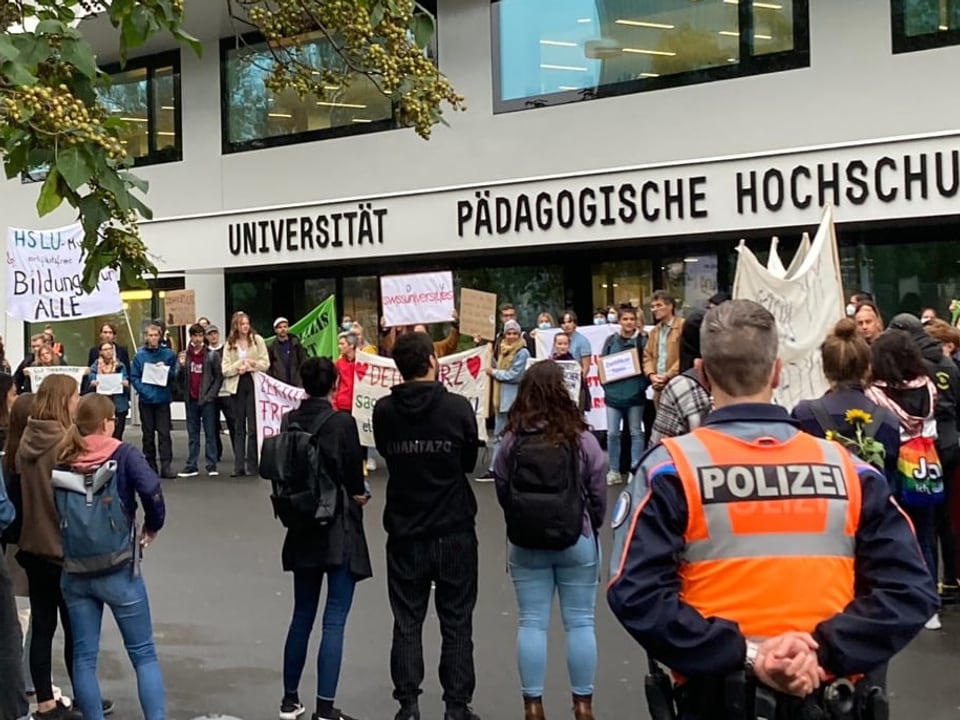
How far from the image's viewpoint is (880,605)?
2621 millimetres

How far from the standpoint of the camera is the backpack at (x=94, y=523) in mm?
5109

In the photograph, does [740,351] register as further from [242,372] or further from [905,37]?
[905,37]

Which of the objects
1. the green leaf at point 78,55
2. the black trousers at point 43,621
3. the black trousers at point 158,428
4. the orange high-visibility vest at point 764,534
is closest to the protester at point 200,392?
the black trousers at point 158,428

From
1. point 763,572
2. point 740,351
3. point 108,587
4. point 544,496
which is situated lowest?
point 108,587

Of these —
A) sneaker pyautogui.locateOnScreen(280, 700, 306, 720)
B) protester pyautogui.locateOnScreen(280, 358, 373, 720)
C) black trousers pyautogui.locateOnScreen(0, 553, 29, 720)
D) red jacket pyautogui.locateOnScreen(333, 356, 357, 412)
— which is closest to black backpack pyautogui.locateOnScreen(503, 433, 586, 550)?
protester pyautogui.locateOnScreen(280, 358, 373, 720)

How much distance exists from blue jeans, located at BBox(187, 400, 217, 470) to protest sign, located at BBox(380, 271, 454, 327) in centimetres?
257

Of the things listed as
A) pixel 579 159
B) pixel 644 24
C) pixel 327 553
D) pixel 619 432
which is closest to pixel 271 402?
pixel 619 432

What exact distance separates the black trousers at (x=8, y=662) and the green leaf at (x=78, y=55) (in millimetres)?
2192

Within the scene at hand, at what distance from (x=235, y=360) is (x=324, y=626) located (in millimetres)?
9722

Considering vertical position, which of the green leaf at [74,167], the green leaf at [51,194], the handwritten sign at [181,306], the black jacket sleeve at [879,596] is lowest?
the black jacket sleeve at [879,596]

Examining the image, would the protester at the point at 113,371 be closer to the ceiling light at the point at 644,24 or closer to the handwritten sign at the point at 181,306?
the handwritten sign at the point at 181,306

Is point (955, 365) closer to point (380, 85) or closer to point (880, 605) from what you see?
point (380, 85)

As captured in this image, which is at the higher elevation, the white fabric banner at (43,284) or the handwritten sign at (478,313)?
the white fabric banner at (43,284)

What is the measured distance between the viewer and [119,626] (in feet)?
17.1
